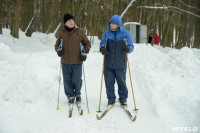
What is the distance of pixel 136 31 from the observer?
647 inches

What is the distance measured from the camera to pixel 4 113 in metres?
3.21

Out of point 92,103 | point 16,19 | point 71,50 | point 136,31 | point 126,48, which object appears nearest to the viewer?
point 126,48

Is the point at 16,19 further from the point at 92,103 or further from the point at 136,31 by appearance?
the point at 136,31

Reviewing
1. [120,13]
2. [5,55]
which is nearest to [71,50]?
[5,55]

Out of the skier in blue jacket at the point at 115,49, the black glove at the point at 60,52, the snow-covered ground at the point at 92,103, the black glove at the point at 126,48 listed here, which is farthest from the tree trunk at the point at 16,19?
the black glove at the point at 126,48

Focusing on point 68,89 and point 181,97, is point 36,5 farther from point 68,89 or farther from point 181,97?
point 181,97

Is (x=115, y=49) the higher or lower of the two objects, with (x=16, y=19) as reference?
lower

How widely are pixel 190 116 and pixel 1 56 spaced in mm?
4871

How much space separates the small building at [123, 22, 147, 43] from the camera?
52.6 ft

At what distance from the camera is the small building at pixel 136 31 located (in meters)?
16.0

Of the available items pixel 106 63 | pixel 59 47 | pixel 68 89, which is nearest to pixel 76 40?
pixel 59 47

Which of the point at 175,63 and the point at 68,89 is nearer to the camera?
the point at 68,89

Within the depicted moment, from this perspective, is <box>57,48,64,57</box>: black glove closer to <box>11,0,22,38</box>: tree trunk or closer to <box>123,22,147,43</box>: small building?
<box>11,0,22,38</box>: tree trunk

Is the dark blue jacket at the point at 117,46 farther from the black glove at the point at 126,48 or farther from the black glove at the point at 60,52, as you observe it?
the black glove at the point at 60,52
